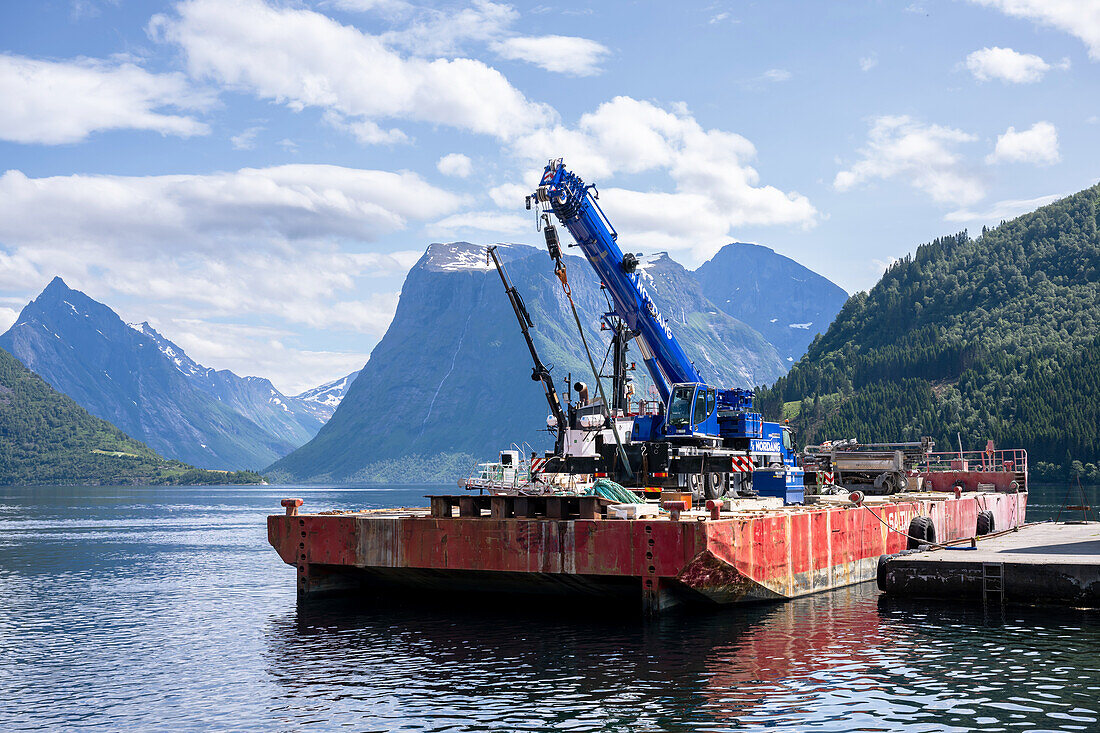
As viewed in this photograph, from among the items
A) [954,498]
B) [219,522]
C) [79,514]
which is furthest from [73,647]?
[79,514]

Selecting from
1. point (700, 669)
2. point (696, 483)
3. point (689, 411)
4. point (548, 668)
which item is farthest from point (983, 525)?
point (548, 668)

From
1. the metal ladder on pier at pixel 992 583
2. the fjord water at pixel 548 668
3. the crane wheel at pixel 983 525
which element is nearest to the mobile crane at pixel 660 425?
the fjord water at pixel 548 668

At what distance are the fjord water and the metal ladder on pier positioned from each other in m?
0.73

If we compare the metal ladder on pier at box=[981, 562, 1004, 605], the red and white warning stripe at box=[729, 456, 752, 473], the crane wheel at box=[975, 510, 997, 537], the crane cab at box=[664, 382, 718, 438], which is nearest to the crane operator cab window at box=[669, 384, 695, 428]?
the crane cab at box=[664, 382, 718, 438]

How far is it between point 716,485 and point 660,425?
342cm

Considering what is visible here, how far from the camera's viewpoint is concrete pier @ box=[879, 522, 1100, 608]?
104 feet

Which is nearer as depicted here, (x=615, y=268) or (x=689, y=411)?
(x=689, y=411)

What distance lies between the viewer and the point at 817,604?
3466 cm

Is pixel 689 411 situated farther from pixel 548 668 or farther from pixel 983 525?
pixel 983 525

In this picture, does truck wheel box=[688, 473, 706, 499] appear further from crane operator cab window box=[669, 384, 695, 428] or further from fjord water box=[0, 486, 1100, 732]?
fjord water box=[0, 486, 1100, 732]

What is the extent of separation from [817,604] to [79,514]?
5049 inches

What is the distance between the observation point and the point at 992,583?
33.0 metres

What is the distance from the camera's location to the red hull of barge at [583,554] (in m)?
28.3

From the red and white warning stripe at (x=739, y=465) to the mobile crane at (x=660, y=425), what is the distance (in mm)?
41
